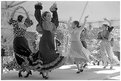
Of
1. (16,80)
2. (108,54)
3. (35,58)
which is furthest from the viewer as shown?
(108,54)

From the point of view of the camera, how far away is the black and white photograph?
416cm

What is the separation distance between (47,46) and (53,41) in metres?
0.20

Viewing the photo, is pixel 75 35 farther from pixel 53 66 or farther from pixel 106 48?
pixel 106 48

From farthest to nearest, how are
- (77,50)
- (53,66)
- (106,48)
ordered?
(106,48), (77,50), (53,66)

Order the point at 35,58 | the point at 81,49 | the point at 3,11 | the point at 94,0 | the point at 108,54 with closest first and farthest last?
the point at 35,58
the point at 81,49
the point at 3,11
the point at 108,54
the point at 94,0

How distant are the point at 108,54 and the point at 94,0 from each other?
63.0 inches

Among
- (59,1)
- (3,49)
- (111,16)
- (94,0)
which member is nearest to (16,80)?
(3,49)

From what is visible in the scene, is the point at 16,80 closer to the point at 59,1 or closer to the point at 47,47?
the point at 47,47

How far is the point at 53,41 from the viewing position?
431 centimetres

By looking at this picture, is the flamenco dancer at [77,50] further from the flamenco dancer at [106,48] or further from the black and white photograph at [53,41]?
the flamenco dancer at [106,48]

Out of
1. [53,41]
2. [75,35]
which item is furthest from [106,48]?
[53,41]

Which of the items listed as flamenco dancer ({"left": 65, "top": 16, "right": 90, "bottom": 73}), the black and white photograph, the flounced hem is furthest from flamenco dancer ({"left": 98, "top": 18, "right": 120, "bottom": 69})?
the flounced hem

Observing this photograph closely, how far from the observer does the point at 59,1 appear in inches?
254

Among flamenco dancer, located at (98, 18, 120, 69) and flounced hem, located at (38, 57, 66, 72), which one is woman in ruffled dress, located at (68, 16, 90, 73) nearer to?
flounced hem, located at (38, 57, 66, 72)
